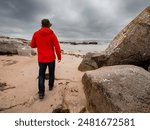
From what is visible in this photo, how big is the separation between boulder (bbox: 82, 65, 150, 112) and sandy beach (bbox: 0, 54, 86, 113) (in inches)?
20.6

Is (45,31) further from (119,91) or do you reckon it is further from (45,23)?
(119,91)

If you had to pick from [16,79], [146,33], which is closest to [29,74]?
[16,79]

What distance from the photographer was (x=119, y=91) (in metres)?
3.84

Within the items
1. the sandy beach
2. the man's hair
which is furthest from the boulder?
the man's hair

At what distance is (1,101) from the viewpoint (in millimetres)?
5094

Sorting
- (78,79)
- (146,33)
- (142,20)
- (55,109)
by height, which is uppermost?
(142,20)

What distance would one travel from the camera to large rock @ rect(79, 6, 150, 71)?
19.4 feet

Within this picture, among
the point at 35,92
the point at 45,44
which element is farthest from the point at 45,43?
the point at 35,92

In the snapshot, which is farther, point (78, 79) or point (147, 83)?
point (78, 79)

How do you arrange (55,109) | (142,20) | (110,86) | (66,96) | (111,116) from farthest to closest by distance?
(142,20) < (66,96) < (55,109) < (110,86) < (111,116)

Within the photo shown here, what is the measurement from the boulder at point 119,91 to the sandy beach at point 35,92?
52cm

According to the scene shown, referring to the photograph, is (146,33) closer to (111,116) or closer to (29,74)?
(111,116)

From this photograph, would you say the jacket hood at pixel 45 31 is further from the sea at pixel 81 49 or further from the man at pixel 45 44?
the sea at pixel 81 49

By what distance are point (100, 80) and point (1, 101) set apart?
2.73 m
